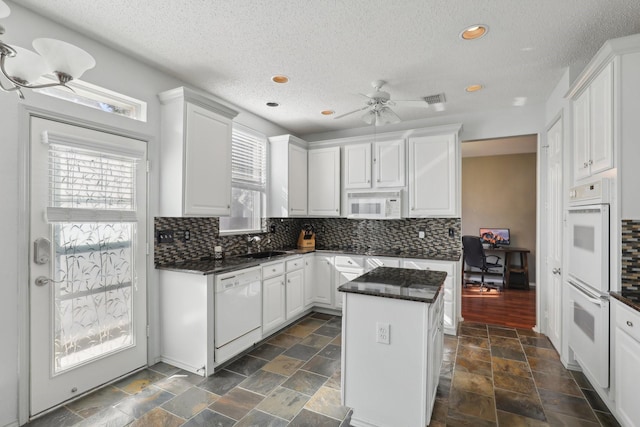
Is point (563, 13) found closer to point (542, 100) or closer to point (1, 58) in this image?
point (542, 100)

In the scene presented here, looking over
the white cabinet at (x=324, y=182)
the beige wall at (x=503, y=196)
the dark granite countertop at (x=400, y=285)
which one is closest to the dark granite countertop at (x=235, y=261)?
the white cabinet at (x=324, y=182)

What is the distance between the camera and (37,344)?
2156mm

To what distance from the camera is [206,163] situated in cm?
305

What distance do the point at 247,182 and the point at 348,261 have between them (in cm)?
169

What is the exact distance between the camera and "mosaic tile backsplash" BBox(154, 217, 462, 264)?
3.20 meters

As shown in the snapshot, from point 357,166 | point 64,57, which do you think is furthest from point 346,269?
point 64,57

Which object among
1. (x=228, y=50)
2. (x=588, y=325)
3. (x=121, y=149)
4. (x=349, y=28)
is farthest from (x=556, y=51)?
(x=121, y=149)

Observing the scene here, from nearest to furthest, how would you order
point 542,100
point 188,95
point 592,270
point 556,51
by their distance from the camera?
point 592,270 → point 556,51 → point 188,95 → point 542,100

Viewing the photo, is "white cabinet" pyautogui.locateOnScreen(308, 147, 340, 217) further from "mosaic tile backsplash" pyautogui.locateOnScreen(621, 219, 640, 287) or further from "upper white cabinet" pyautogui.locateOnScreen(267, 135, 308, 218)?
"mosaic tile backsplash" pyautogui.locateOnScreen(621, 219, 640, 287)

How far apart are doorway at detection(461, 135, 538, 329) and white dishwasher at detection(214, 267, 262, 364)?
393 centimetres

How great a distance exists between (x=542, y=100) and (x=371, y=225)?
259 cm

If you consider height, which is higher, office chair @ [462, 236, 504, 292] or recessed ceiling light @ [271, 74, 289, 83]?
recessed ceiling light @ [271, 74, 289, 83]

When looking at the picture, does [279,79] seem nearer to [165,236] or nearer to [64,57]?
[165,236]

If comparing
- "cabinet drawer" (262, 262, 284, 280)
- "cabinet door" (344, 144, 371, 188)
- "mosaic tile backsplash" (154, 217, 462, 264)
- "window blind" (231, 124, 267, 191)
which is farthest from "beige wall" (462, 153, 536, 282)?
"cabinet drawer" (262, 262, 284, 280)
